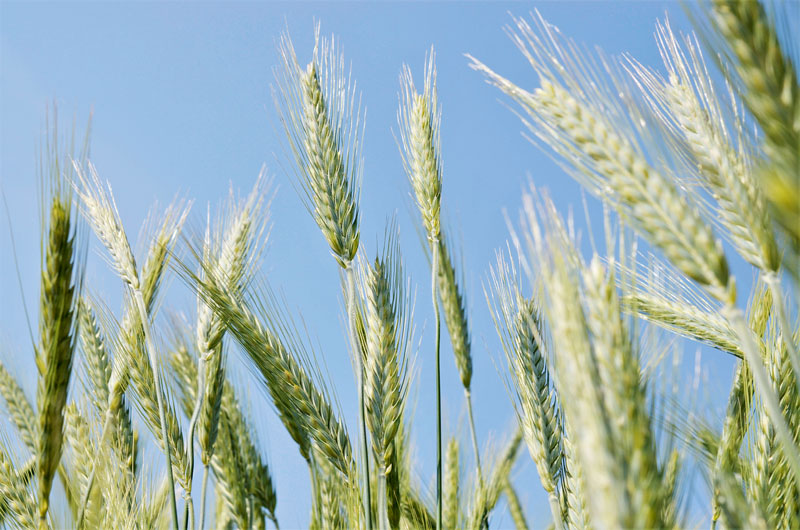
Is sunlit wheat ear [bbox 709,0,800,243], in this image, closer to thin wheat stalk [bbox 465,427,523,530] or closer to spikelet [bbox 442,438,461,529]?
thin wheat stalk [bbox 465,427,523,530]

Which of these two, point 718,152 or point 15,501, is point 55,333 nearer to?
point 15,501

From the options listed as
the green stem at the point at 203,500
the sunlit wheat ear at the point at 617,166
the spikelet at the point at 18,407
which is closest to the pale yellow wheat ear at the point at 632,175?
the sunlit wheat ear at the point at 617,166

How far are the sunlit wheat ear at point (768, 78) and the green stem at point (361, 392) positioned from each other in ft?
4.00

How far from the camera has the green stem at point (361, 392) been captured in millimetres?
1792

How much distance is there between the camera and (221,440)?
285cm

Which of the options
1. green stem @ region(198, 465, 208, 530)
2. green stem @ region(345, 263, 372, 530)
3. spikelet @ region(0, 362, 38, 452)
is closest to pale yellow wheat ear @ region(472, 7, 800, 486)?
green stem @ region(345, 263, 372, 530)

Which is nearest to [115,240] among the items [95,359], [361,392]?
[95,359]

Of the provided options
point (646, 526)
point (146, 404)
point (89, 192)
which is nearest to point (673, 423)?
point (646, 526)

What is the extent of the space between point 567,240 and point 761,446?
3.27ft

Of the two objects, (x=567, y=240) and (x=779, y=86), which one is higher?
(x=779, y=86)

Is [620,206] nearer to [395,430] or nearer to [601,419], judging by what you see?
[601,419]

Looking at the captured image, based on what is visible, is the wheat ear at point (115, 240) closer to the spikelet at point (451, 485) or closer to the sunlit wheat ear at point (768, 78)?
the spikelet at point (451, 485)

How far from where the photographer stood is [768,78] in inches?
43.0

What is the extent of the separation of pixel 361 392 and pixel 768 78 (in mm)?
1332
